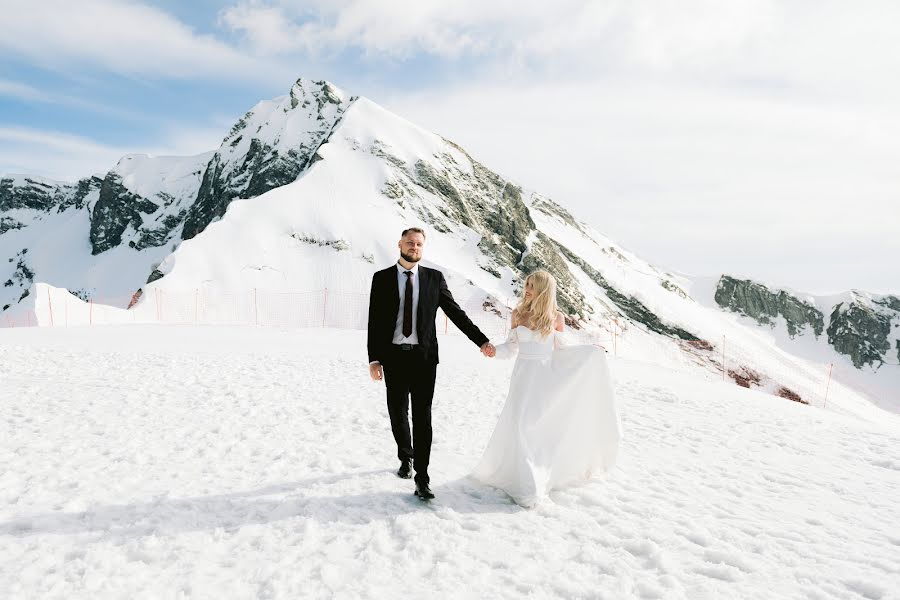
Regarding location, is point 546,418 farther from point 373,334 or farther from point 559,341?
point 373,334

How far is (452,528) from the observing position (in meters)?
4.52

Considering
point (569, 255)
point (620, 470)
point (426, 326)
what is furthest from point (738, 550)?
point (569, 255)

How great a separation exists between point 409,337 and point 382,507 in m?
1.59

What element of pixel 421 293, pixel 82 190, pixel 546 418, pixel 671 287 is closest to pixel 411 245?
pixel 421 293

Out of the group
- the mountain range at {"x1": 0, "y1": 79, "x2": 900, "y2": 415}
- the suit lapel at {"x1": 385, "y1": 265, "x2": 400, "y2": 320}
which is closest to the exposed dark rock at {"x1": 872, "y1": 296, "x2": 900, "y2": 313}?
the mountain range at {"x1": 0, "y1": 79, "x2": 900, "y2": 415}

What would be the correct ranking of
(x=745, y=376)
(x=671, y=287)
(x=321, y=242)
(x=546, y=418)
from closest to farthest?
(x=546, y=418)
(x=321, y=242)
(x=745, y=376)
(x=671, y=287)

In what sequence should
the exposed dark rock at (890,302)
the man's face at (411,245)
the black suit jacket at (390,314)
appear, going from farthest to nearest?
the exposed dark rock at (890,302) < the black suit jacket at (390,314) < the man's face at (411,245)

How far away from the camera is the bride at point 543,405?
17.0 feet

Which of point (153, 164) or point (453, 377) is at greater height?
point (153, 164)

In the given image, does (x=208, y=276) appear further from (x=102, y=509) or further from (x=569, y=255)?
(x=569, y=255)

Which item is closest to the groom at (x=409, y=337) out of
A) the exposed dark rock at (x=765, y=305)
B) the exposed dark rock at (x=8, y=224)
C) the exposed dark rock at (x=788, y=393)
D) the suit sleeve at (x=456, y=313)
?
the suit sleeve at (x=456, y=313)

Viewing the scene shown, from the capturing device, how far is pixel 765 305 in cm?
16650

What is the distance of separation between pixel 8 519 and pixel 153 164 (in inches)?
7468

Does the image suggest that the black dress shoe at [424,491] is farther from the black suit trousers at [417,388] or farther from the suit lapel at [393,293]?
the suit lapel at [393,293]
